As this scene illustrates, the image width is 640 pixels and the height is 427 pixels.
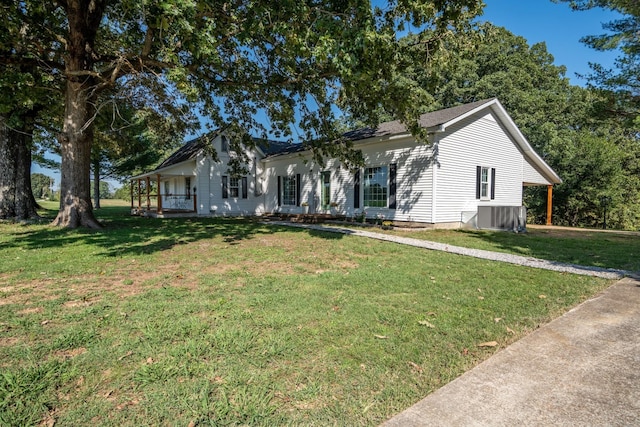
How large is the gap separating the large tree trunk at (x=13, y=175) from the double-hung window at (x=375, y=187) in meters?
13.2

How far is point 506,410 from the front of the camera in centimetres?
219

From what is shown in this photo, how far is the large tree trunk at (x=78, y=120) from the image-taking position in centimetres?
977

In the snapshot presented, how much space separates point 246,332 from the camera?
319 cm

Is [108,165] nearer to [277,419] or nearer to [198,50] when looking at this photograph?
[198,50]

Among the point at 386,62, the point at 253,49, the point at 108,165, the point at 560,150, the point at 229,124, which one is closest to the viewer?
the point at 386,62

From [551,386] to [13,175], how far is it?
686 inches

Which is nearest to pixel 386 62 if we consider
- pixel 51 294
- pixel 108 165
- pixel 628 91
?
pixel 51 294

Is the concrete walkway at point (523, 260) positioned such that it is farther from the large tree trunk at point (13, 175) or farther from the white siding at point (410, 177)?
the large tree trunk at point (13, 175)

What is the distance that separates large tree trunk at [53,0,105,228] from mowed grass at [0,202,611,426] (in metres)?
5.03

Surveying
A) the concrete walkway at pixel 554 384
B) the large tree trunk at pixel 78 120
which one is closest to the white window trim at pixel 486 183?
the concrete walkway at pixel 554 384

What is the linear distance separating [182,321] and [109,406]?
132cm

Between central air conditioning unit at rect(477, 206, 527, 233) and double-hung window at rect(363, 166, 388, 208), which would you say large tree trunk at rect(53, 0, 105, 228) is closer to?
double-hung window at rect(363, 166, 388, 208)

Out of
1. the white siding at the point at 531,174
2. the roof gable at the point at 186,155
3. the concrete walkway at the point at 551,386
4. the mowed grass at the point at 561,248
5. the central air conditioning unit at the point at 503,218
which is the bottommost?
the concrete walkway at the point at 551,386

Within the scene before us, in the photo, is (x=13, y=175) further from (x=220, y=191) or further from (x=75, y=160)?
(x=220, y=191)
